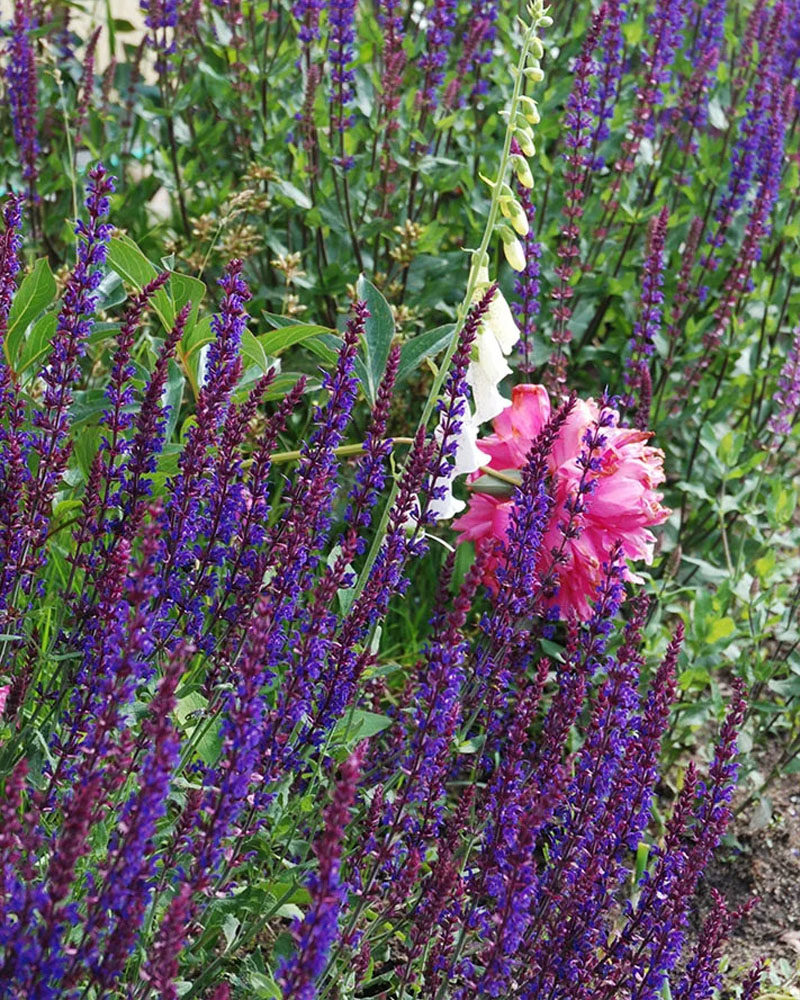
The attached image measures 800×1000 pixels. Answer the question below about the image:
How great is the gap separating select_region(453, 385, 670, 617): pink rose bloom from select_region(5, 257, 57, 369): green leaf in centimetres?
91

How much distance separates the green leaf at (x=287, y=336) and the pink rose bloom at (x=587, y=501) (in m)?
0.47

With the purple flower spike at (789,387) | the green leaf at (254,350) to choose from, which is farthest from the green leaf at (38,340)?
the purple flower spike at (789,387)

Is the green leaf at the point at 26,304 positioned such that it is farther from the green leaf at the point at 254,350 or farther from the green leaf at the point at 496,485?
the green leaf at the point at 496,485

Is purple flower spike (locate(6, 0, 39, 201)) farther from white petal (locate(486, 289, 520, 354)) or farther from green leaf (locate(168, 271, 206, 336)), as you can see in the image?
white petal (locate(486, 289, 520, 354))

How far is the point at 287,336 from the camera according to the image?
101 inches

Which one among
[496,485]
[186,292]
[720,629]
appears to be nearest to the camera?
[186,292]

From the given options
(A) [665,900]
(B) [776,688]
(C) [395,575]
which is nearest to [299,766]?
(C) [395,575]

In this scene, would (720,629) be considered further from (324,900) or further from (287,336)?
(324,900)

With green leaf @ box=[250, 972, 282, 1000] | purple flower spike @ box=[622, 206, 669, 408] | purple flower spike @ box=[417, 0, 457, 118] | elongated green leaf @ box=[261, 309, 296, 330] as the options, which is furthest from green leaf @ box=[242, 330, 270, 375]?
purple flower spike @ box=[417, 0, 457, 118]

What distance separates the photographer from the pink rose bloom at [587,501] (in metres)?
2.65

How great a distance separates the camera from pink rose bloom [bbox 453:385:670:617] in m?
2.65

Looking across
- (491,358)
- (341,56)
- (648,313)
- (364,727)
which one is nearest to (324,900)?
(364,727)

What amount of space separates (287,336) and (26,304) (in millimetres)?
472

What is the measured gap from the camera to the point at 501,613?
7.72ft
